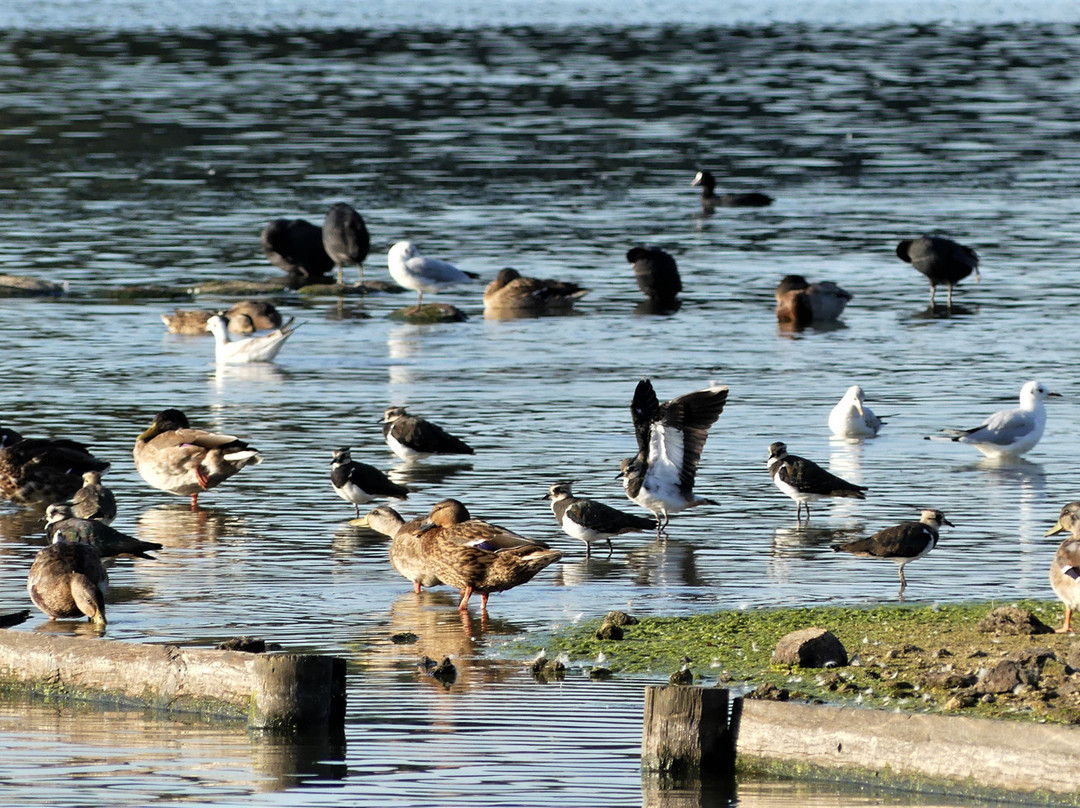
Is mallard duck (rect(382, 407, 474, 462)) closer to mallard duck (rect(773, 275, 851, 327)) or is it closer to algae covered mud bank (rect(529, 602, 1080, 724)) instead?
algae covered mud bank (rect(529, 602, 1080, 724))

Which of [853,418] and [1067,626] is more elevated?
[853,418]

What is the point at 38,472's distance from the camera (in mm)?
16078

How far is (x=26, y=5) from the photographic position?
377 ft

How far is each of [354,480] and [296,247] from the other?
16.0 metres

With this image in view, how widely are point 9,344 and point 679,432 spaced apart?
479 inches

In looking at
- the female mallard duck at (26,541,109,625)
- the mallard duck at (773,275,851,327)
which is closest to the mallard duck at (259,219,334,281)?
the mallard duck at (773,275,851,327)

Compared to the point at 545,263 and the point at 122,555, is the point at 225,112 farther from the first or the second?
the point at 122,555

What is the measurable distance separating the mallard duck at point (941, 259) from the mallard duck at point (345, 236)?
7727 mm

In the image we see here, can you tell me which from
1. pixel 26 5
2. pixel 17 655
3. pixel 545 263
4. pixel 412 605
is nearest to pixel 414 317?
pixel 545 263

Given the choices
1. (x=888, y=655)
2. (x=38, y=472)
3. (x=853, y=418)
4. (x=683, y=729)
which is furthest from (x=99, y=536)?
(x=853, y=418)

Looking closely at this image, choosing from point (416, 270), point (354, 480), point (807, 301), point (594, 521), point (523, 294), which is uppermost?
point (416, 270)

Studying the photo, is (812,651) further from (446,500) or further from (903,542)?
(446,500)

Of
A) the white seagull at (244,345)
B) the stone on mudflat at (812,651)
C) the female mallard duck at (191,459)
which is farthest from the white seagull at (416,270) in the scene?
the stone on mudflat at (812,651)

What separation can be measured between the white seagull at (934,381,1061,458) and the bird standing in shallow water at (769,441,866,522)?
110 inches
